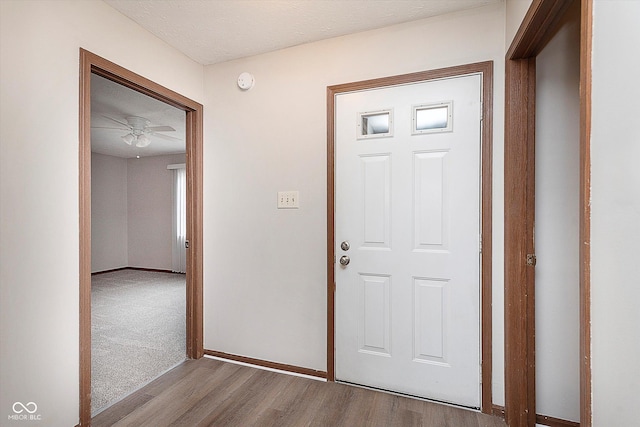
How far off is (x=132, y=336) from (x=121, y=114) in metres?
2.78

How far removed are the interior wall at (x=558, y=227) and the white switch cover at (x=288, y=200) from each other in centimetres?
153

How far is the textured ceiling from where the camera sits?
1.94m

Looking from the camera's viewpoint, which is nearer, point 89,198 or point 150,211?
point 89,198

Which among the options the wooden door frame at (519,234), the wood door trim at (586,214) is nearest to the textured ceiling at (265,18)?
the wooden door frame at (519,234)

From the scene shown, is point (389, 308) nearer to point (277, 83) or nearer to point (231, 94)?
point (277, 83)

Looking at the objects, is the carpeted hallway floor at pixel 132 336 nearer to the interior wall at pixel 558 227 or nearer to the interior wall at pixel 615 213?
the interior wall at pixel 615 213

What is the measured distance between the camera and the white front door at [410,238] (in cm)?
200

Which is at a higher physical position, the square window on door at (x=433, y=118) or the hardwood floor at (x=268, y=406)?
the square window on door at (x=433, y=118)

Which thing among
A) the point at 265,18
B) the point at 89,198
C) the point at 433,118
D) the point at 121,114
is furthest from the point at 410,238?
the point at 121,114

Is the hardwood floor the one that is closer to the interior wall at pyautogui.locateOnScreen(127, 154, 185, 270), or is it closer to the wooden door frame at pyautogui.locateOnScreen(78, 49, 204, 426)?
the wooden door frame at pyautogui.locateOnScreen(78, 49, 204, 426)

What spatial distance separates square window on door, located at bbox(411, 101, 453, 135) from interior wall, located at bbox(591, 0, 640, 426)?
1.12 metres

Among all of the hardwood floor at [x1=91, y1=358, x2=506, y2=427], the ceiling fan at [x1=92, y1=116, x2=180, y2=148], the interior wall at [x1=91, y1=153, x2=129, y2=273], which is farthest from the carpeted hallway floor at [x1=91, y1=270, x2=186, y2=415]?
the ceiling fan at [x1=92, y1=116, x2=180, y2=148]

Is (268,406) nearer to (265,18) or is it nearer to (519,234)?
(519,234)

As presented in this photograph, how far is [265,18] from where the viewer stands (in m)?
2.07
